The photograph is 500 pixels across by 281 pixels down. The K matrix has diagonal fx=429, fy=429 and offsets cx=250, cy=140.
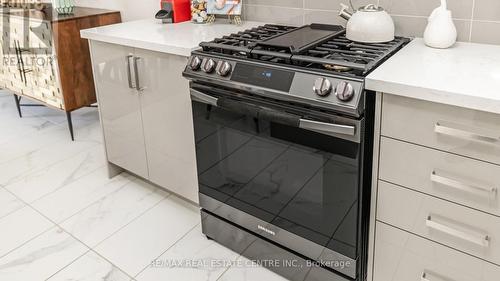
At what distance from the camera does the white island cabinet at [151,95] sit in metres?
1.98

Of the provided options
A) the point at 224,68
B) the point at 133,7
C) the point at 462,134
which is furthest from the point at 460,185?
the point at 133,7

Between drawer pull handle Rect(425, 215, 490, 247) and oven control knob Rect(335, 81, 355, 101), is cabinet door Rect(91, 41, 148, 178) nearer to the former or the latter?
oven control knob Rect(335, 81, 355, 101)

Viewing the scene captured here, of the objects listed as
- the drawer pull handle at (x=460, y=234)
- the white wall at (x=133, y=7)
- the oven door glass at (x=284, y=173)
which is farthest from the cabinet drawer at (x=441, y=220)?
the white wall at (x=133, y=7)

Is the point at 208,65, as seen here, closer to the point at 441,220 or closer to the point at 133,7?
the point at 441,220

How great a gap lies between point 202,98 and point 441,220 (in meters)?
0.98

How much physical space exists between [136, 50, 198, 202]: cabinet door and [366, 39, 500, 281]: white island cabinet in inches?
36.6

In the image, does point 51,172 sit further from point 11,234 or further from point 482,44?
point 482,44

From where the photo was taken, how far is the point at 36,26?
2.93 meters

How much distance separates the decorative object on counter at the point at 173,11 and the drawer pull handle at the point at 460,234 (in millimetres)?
1737

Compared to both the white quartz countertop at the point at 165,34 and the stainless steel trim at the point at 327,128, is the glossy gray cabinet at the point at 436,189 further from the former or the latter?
the white quartz countertop at the point at 165,34

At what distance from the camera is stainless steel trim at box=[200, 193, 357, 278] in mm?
1596

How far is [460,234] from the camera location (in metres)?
1.31

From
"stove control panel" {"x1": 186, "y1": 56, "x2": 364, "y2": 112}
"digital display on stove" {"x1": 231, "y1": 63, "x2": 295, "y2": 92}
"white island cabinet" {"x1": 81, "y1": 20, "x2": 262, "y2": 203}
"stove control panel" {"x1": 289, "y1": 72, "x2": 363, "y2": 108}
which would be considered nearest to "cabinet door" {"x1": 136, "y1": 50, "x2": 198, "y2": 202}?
"white island cabinet" {"x1": 81, "y1": 20, "x2": 262, "y2": 203}

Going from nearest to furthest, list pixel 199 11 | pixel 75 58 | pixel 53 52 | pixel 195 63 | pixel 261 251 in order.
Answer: pixel 195 63, pixel 261 251, pixel 199 11, pixel 53 52, pixel 75 58
